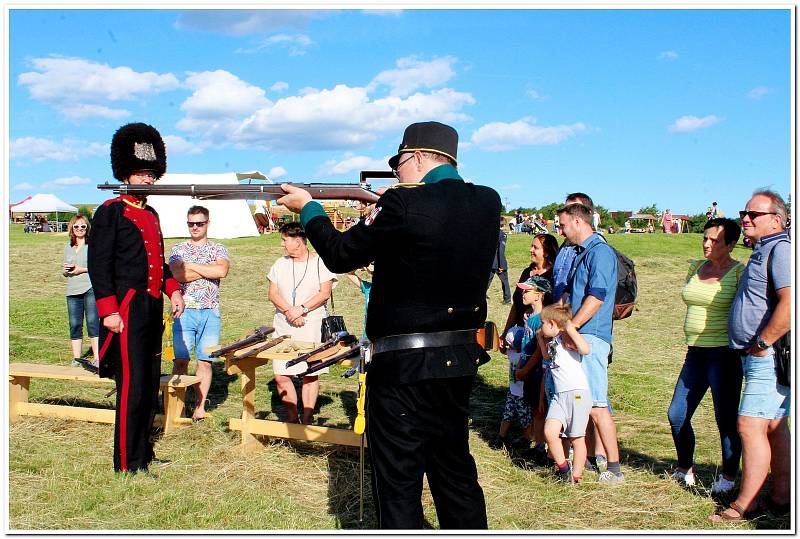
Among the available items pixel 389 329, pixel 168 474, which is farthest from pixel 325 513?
pixel 389 329

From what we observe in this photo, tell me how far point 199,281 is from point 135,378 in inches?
72.5

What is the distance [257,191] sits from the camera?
4.45m

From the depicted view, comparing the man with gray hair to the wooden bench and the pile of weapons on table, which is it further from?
the wooden bench

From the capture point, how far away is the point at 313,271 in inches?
260

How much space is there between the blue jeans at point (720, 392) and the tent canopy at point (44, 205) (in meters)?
37.5

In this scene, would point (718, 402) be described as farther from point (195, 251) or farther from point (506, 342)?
point (195, 251)

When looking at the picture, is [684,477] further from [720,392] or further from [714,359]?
[714,359]

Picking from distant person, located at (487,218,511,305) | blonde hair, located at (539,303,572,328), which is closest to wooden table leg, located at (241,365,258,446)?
blonde hair, located at (539,303,572,328)

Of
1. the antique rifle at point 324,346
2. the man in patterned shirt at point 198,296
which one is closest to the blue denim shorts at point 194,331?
the man in patterned shirt at point 198,296

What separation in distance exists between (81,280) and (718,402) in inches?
283

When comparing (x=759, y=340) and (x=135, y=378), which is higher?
(x=759, y=340)

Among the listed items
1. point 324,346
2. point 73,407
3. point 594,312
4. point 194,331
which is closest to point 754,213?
point 594,312

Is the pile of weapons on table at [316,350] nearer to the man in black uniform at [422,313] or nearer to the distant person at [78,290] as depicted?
the man in black uniform at [422,313]

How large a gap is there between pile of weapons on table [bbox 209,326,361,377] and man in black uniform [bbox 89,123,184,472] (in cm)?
64
